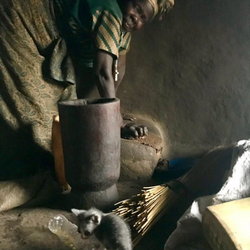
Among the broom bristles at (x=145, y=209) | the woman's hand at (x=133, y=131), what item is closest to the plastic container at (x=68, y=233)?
the broom bristles at (x=145, y=209)

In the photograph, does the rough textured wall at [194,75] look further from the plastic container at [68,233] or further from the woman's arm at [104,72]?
the plastic container at [68,233]

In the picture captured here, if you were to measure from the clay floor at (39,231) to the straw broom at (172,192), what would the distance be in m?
0.07

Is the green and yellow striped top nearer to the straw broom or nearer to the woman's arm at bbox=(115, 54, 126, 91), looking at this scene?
the woman's arm at bbox=(115, 54, 126, 91)

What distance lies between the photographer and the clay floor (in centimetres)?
161

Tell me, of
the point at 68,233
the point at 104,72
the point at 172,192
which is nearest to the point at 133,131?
the point at 104,72

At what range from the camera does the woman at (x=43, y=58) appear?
2.16 metres

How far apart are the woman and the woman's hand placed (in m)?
0.37

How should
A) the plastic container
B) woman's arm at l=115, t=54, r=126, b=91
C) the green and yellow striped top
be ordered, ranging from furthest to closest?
woman's arm at l=115, t=54, r=126, b=91 → the green and yellow striped top → the plastic container

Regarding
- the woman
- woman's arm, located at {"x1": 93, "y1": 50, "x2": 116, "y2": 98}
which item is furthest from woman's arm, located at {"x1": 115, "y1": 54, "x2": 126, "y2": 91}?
woman's arm, located at {"x1": 93, "y1": 50, "x2": 116, "y2": 98}

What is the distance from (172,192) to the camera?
187cm

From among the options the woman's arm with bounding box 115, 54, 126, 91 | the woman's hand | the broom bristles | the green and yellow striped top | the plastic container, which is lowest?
the plastic container

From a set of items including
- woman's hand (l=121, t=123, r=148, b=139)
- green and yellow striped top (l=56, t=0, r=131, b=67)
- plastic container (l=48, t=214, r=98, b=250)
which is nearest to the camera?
plastic container (l=48, t=214, r=98, b=250)

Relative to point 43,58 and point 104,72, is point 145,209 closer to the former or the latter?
point 104,72

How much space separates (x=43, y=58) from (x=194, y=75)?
4.30 ft
